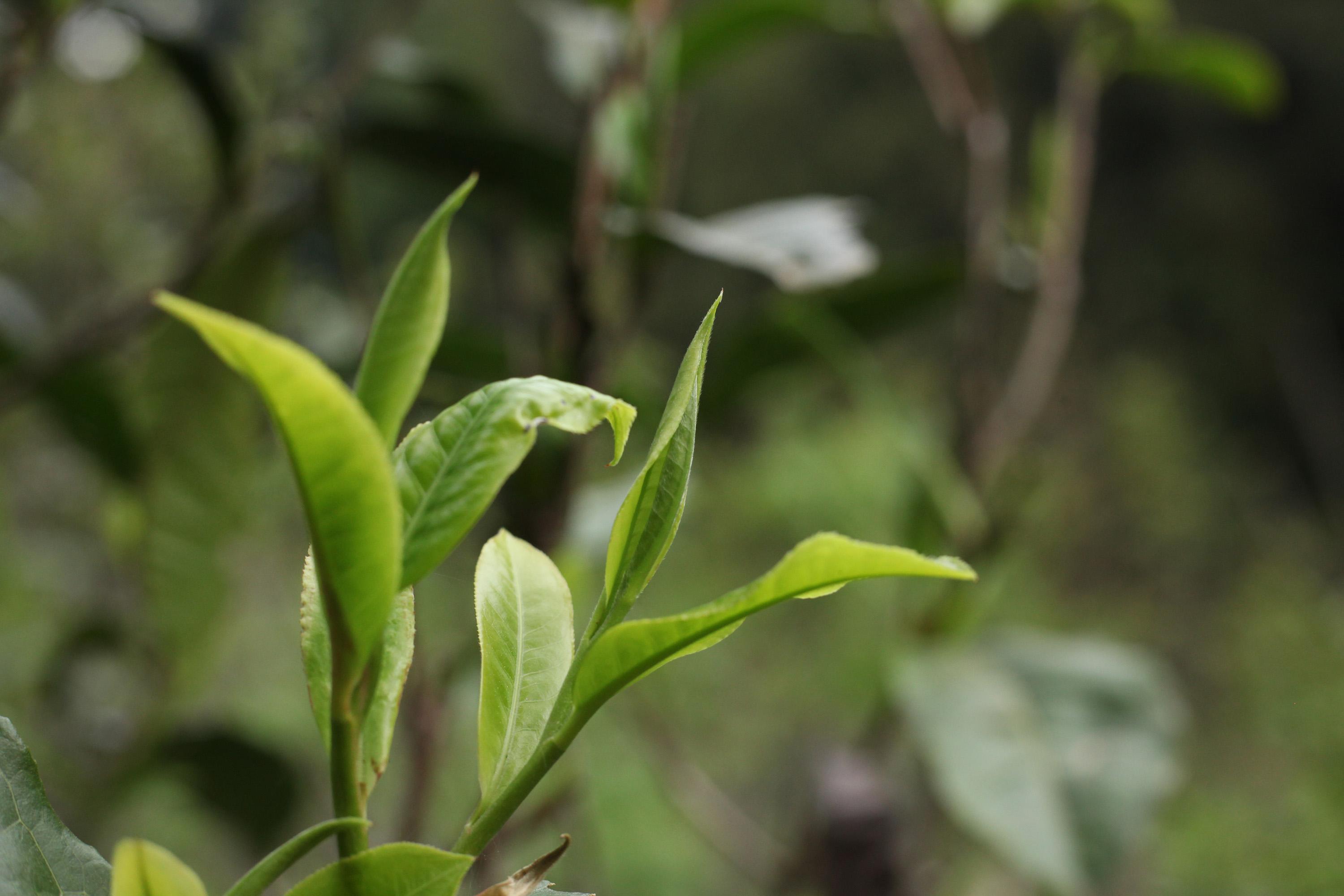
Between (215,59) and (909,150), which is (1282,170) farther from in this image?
(215,59)

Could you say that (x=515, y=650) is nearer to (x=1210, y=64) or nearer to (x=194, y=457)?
(x=194, y=457)

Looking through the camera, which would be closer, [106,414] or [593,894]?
[593,894]

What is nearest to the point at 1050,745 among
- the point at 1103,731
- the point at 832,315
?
the point at 1103,731

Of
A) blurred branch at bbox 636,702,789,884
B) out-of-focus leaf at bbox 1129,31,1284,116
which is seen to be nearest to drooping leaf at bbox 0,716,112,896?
blurred branch at bbox 636,702,789,884

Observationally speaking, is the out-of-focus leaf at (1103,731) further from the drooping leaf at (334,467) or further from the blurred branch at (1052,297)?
the drooping leaf at (334,467)

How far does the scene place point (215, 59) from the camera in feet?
2.02

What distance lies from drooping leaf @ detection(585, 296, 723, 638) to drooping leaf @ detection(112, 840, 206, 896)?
71 mm

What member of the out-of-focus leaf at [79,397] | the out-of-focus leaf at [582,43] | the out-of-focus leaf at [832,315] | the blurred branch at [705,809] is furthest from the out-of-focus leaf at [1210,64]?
the out-of-focus leaf at [79,397]

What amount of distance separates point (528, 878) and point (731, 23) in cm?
55

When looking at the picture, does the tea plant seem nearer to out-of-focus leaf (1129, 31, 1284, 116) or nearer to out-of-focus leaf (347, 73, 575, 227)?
out-of-focus leaf (347, 73, 575, 227)

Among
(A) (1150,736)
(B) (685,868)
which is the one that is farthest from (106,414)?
(B) (685,868)

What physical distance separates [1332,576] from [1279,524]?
0.80 ft

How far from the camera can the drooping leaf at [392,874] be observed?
0.15m

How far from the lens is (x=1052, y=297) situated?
737 millimetres
